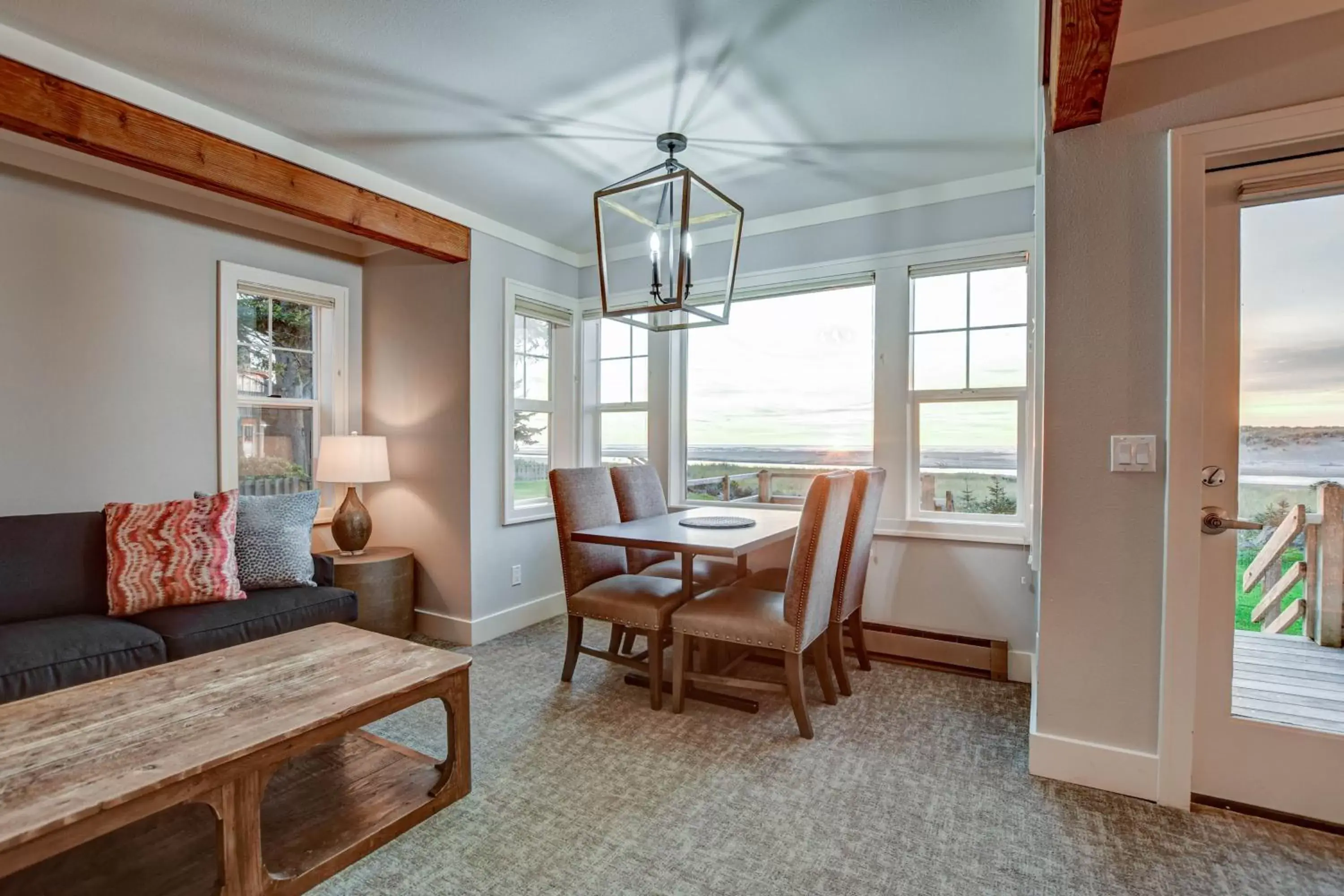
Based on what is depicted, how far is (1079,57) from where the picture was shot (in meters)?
1.59

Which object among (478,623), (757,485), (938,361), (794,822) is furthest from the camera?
(757,485)

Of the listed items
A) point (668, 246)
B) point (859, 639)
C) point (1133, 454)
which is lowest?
point (859, 639)

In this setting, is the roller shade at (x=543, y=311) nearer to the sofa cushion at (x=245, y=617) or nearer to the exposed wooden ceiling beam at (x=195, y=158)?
the exposed wooden ceiling beam at (x=195, y=158)

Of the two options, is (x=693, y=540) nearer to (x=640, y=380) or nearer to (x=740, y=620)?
(x=740, y=620)

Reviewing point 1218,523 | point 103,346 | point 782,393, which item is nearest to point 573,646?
point 782,393

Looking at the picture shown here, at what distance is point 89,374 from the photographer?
275 cm

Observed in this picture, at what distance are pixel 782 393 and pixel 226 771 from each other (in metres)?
3.11

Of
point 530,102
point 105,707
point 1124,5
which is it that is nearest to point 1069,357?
point 1124,5

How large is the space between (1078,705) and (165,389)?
13.5ft

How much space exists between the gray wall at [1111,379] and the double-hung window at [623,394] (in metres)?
2.56

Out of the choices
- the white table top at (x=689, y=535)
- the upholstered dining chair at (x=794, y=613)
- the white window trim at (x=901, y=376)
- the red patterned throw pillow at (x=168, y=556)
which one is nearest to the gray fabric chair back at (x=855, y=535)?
the upholstered dining chair at (x=794, y=613)

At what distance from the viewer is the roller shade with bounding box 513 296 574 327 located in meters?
3.88

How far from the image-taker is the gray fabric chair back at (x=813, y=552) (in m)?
2.23

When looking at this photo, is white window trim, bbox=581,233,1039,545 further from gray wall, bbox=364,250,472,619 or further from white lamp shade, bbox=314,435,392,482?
white lamp shade, bbox=314,435,392,482
